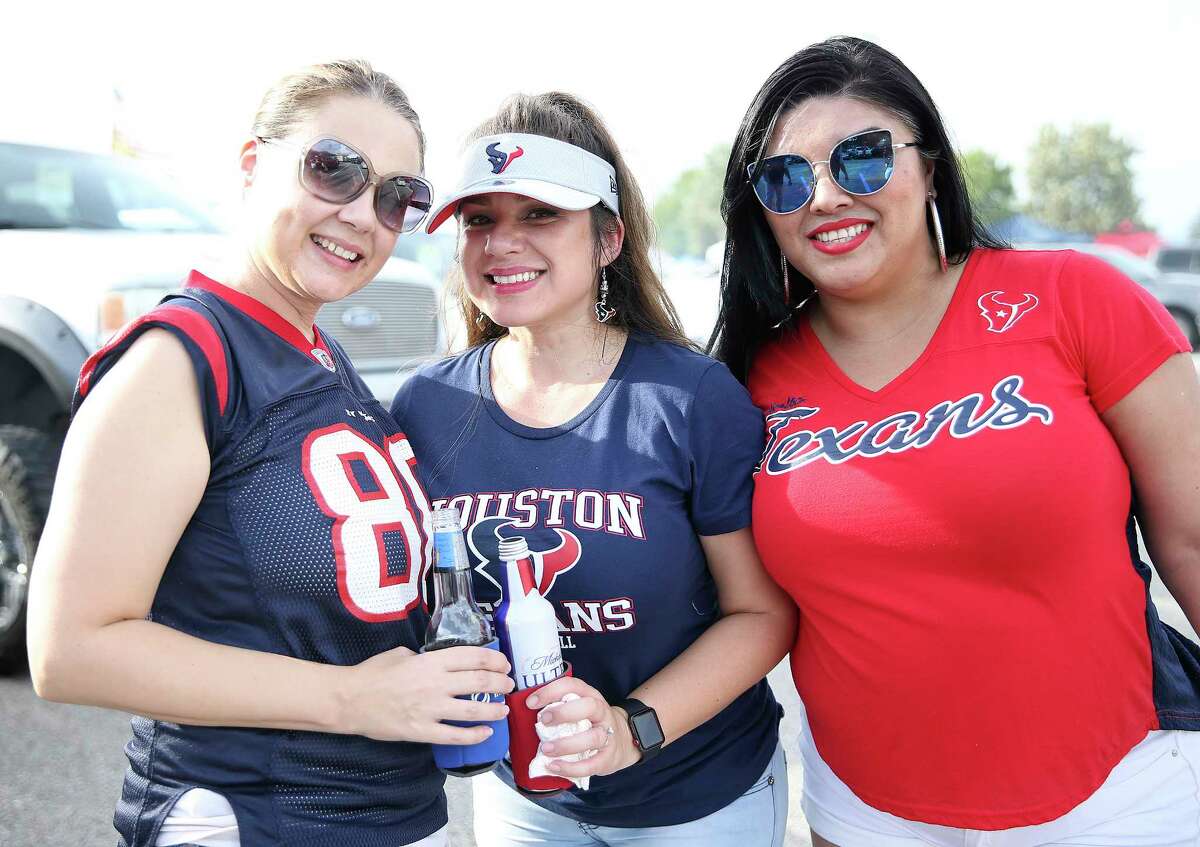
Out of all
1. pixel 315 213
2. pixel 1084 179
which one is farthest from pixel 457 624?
pixel 1084 179

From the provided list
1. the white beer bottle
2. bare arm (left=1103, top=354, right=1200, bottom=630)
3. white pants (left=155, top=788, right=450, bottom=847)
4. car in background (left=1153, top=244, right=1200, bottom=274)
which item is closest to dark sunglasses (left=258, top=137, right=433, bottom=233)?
the white beer bottle

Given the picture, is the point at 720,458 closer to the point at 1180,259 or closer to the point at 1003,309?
the point at 1003,309

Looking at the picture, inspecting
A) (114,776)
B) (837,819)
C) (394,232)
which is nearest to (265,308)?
(394,232)

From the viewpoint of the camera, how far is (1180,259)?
24.3 metres

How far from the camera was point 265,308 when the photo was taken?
187cm

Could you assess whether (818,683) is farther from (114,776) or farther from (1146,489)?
(114,776)

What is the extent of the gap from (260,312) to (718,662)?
1.23 metres

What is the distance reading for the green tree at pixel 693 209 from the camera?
3216 inches

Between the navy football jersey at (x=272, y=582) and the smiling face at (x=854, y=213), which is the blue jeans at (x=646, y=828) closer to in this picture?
the navy football jersey at (x=272, y=582)

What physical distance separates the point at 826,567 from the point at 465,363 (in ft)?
3.63

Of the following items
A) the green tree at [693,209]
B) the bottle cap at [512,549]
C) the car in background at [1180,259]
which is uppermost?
the bottle cap at [512,549]

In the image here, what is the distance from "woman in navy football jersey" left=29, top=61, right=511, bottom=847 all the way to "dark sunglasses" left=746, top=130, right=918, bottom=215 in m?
0.98

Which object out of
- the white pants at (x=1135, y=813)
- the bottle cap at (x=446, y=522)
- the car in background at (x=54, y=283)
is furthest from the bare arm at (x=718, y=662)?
the car in background at (x=54, y=283)

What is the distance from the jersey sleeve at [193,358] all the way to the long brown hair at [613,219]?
103 cm
